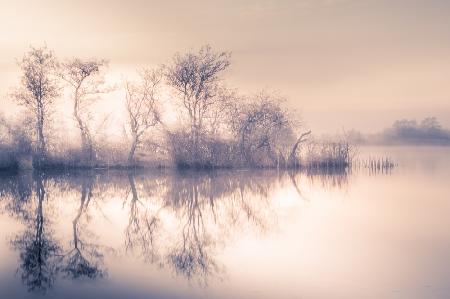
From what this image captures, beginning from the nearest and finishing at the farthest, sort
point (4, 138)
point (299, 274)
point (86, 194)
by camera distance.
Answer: point (299, 274), point (86, 194), point (4, 138)

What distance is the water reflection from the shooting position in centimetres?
890

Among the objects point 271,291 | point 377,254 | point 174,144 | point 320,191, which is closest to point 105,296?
point 271,291

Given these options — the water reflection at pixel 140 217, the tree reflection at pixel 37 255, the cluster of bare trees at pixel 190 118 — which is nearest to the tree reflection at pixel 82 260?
the water reflection at pixel 140 217

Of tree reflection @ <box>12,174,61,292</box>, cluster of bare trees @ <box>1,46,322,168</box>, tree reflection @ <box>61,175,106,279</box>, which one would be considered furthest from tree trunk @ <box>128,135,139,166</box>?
tree reflection @ <box>61,175,106,279</box>

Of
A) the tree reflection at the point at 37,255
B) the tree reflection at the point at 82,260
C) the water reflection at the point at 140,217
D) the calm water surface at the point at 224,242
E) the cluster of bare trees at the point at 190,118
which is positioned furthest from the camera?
the cluster of bare trees at the point at 190,118

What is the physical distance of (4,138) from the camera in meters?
30.5

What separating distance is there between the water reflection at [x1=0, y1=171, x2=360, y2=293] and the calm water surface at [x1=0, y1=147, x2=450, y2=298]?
0.04m

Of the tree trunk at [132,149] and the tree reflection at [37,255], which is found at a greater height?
the tree trunk at [132,149]

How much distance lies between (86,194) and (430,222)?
12795 mm

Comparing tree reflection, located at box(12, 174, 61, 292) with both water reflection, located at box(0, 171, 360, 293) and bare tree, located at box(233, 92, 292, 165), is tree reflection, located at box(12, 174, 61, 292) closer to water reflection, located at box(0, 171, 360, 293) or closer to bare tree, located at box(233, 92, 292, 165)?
water reflection, located at box(0, 171, 360, 293)

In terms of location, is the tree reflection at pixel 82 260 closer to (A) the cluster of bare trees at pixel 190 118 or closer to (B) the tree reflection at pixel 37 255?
(B) the tree reflection at pixel 37 255

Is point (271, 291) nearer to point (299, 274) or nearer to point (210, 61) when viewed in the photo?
point (299, 274)

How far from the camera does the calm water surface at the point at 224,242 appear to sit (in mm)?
7621

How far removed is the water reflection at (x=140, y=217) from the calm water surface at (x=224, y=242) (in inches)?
1.7
